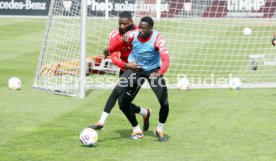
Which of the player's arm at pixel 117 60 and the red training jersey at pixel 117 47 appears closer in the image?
the player's arm at pixel 117 60

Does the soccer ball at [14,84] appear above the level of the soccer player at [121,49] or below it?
below

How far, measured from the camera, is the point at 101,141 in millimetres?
11594

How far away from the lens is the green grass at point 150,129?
34.9 feet

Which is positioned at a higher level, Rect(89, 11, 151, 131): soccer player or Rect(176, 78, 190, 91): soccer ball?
Rect(89, 11, 151, 131): soccer player

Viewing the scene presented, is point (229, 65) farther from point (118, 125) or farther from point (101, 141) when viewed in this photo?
point (101, 141)

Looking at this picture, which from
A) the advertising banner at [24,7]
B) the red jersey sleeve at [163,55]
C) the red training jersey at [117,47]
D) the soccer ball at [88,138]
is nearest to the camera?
the soccer ball at [88,138]

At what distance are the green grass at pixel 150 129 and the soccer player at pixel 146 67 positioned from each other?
49cm

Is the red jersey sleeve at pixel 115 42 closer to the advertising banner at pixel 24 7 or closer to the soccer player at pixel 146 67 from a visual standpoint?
the soccer player at pixel 146 67

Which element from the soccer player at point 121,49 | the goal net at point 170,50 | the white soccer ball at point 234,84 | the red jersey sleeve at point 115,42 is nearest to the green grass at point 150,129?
the white soccer ball at point 234,84

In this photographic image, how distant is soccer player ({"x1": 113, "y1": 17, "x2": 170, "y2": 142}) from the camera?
37.3 feet

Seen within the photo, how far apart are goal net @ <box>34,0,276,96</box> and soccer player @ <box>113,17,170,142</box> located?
13.7 feet

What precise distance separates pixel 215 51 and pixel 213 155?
44.4 ft

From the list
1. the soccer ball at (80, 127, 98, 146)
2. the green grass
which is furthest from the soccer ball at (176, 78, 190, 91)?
the soccer ball at (80, 127, 98, 146)

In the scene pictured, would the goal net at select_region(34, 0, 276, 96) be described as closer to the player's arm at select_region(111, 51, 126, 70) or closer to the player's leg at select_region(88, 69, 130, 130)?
the player's arm at select_region(111, 51, 126, 70)
